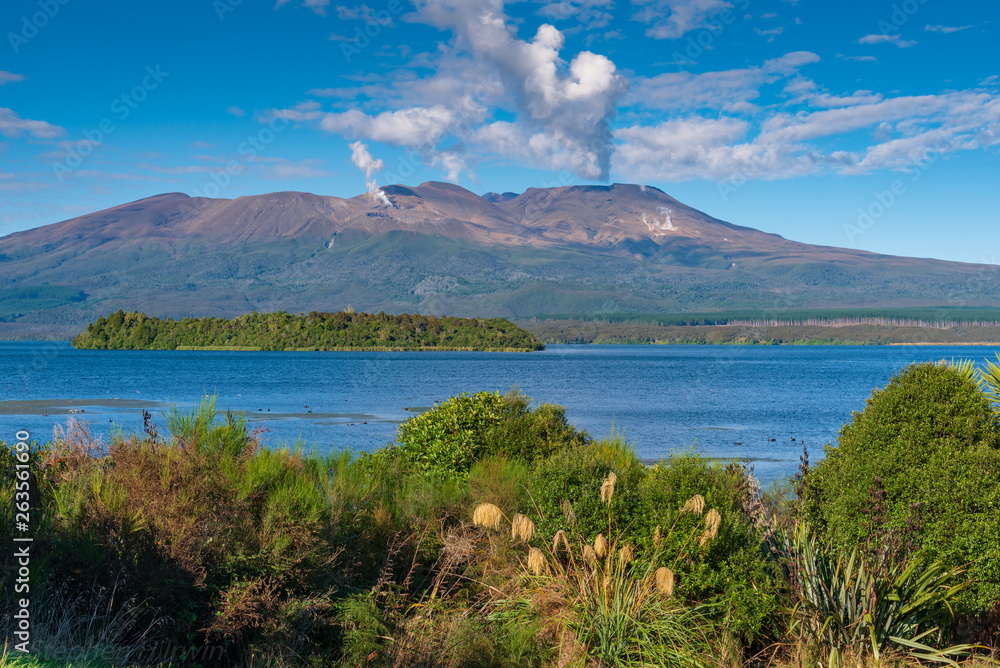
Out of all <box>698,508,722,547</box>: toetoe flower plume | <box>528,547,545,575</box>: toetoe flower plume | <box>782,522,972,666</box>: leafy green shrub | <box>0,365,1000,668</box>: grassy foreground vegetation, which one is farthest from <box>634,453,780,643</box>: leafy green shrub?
<box>528,547,545,575</box>: toetoe flower plume

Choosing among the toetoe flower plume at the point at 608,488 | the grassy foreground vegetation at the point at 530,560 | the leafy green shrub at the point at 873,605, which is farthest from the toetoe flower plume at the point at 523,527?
the leafy green shrub at the point at 873,605

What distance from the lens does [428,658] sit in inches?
258

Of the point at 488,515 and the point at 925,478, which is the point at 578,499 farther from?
the point at 925,478

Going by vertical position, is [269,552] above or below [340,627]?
above

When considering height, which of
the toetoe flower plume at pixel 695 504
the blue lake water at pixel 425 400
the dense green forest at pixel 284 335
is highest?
the toetoe flower plume at pixel 695 504

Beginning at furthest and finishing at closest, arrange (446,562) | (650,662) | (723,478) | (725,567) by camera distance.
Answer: (723,478) → (446,562) → (725,567) → (650,662)

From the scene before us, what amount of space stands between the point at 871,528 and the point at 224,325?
609 feet

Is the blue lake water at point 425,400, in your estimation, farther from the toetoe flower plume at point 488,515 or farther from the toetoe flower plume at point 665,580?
the toetoe flower plume at point 665,580

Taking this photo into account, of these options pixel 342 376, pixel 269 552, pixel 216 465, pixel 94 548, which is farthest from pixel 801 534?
pixel 342 376

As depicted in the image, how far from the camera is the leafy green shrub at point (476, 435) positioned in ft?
37.4

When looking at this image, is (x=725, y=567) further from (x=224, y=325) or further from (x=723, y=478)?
(x=224, y=325)

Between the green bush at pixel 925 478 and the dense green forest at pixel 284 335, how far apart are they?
17295cm

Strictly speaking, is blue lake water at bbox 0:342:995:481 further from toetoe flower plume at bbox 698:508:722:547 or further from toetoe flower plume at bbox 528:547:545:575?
toetoe flower plume at bbox 698:508:722:547

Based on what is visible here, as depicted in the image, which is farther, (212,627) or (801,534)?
(801,534)
